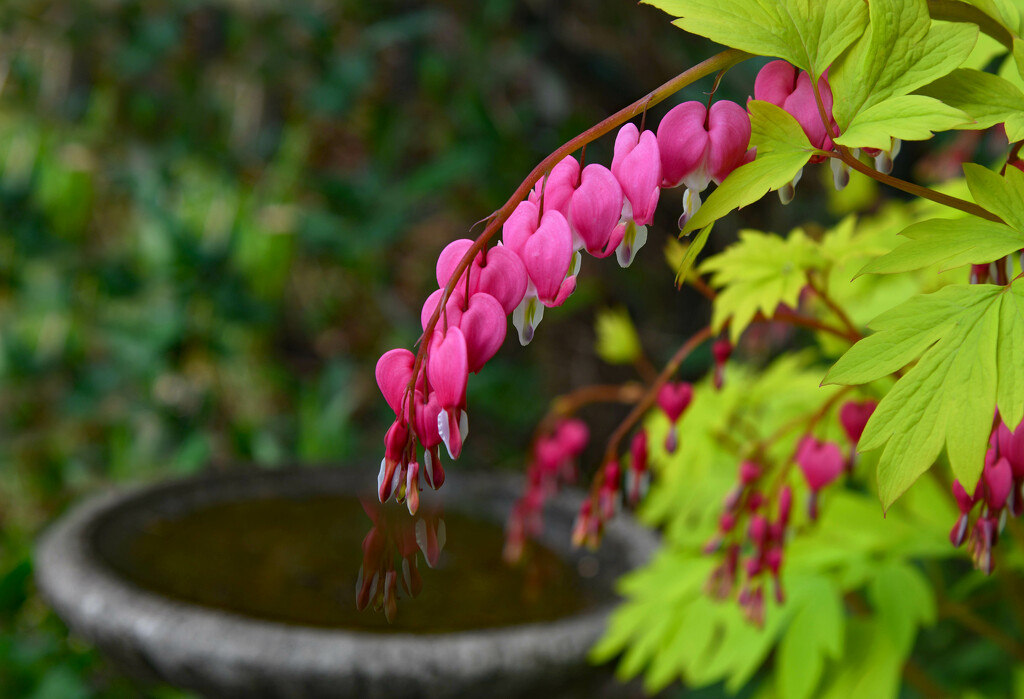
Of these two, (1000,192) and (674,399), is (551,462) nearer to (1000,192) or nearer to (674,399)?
(674,399)

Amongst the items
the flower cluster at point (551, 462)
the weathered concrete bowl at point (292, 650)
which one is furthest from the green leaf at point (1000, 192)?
the weathered concrete bowl at point (292, 650)

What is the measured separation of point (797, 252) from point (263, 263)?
201 centimetres

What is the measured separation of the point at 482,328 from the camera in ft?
1.10

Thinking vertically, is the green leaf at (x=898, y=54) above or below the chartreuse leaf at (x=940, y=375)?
above

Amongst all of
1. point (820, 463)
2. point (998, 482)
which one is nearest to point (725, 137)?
point (998, 482)

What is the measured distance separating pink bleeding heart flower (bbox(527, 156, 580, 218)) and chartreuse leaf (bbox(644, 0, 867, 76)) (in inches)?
3.0

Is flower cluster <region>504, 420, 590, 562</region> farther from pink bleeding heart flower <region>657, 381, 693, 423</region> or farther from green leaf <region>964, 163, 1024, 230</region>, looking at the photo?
green leaf <region>964, 163, 1024, 230</region>

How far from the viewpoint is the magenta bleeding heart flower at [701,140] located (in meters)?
0.35

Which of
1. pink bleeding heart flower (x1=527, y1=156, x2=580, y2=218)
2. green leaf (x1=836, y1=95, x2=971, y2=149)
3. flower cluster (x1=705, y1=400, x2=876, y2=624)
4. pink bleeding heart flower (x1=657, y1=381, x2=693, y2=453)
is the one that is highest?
green leaf (x1=836, y1=95, x2=971, y2=149)

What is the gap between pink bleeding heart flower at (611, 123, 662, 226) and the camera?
1.13 feet

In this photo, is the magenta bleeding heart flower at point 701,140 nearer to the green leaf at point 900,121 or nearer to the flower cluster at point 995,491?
the green leaf at point 900,121

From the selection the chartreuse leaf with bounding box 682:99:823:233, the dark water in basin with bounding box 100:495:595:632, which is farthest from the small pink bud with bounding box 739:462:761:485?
the dark water in basin with bounding box 100:495:595:632

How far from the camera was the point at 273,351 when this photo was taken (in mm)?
3002

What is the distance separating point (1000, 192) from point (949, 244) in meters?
0.03
